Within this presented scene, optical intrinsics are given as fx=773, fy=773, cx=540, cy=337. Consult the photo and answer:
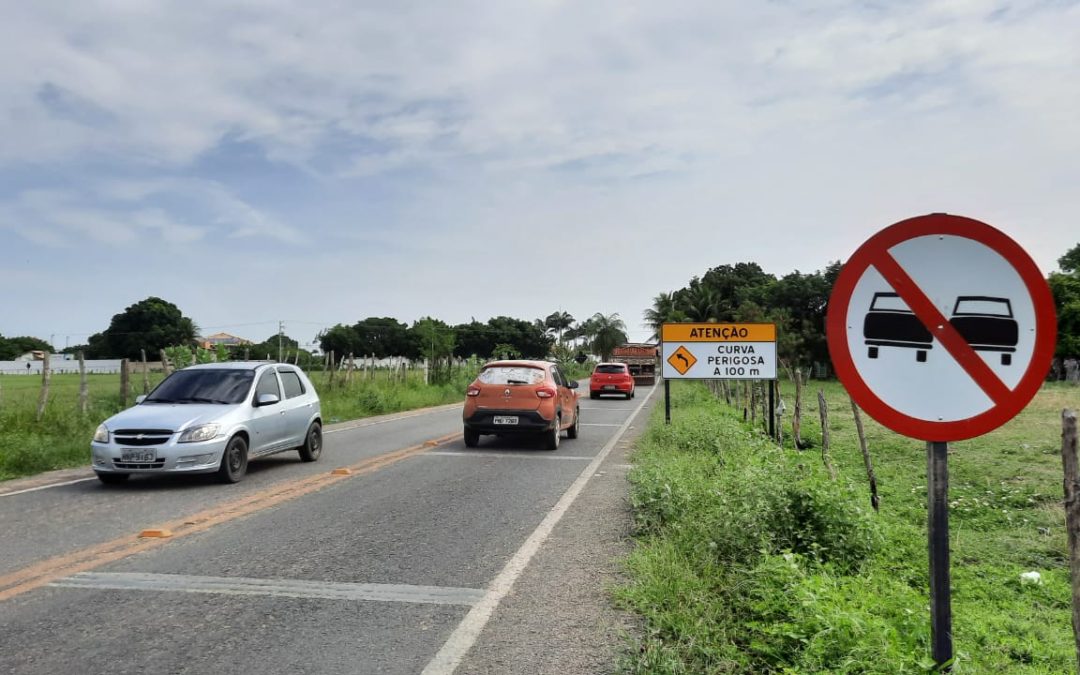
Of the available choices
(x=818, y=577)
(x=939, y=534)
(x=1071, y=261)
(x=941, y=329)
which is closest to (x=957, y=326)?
(x=941, y=329)

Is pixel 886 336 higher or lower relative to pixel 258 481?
higher

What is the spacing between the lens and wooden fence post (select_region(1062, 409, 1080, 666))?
10.1 ft

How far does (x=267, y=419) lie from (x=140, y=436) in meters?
1.95

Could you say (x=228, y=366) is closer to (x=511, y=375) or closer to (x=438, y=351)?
(x=511, y=375)

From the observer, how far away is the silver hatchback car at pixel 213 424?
380 inches

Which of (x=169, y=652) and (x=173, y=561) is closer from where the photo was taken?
(x=169, y=652)

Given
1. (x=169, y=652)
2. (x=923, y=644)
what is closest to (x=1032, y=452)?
(x=923, y=644)

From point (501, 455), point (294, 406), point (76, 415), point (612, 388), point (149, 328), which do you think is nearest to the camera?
point (294, 406)

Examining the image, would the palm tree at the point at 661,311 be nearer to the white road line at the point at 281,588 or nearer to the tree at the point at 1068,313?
the tree at the point at 1068,313

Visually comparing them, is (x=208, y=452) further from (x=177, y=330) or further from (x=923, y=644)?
(x=177, y=330)

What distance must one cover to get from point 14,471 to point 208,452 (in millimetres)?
3963

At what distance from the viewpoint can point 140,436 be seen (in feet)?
31.7

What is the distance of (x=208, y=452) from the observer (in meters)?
9.84

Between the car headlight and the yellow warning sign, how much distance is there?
9.13 meters
